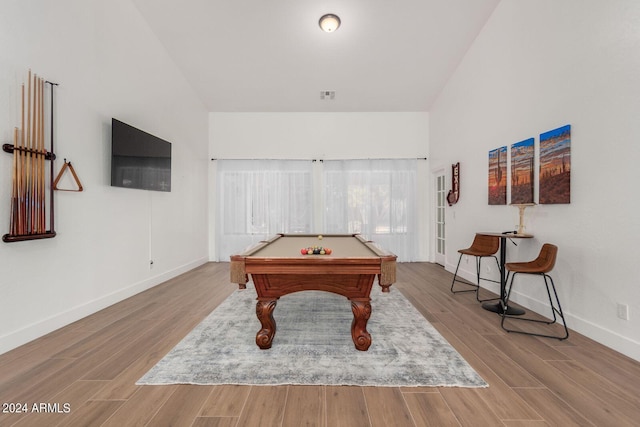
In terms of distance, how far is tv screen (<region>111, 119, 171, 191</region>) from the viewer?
3014 mm

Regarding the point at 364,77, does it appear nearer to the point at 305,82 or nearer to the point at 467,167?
the point at 305,82

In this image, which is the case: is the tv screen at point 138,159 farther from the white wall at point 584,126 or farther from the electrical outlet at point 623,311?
the electrical outlet at point 623,311

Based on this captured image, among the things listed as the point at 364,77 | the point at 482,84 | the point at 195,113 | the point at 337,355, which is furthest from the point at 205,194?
the point at 482,84

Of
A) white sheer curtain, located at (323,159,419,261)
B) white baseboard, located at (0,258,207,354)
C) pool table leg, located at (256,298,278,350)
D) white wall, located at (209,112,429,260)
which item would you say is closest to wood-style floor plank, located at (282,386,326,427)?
pool table leg, located at (256,298,278,350)

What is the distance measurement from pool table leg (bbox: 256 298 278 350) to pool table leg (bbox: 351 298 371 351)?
24.6 inches

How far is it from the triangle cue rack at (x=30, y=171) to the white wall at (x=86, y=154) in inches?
2.3

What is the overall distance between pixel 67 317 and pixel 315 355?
7.70ft

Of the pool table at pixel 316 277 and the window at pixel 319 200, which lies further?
the window at pixel 319 200

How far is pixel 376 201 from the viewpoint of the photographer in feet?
18.6

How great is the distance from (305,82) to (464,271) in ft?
13.4

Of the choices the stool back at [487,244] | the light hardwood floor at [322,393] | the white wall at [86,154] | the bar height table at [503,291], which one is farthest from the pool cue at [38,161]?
the stool back at [487,244]

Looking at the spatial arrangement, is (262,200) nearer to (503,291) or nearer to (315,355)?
(315,355)

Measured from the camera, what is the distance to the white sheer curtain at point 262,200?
5.69m

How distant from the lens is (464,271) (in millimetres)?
4289
